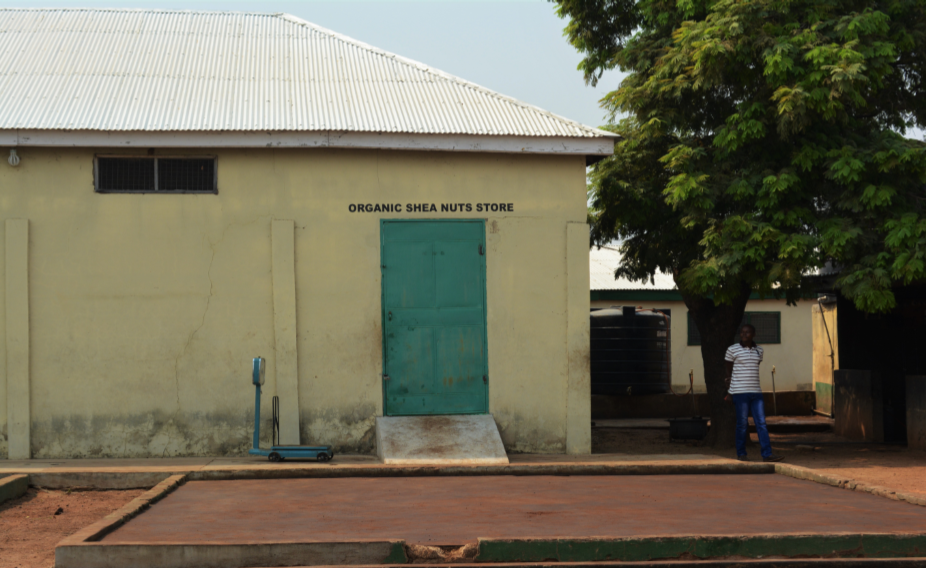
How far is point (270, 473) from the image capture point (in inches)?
317

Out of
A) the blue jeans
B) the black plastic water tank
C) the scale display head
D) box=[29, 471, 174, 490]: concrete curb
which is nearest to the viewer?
box=[29, 471, 174, 490]: concrete curb

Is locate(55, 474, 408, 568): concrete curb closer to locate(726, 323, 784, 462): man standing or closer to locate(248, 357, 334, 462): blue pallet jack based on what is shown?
locate(248, 357, 334, 462): blue pallet jack

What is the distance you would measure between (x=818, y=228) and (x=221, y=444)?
8.12m

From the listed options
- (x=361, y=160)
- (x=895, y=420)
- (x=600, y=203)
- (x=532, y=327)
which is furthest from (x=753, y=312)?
(x=361, y=160)

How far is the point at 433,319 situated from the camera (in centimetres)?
1088

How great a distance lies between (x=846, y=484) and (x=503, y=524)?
3.42 metres

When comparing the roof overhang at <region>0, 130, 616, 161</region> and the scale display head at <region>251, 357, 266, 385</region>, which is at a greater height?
the roof overhang at <region>0, 130, 616, 161</region>

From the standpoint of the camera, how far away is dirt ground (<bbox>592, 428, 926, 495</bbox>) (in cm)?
1061

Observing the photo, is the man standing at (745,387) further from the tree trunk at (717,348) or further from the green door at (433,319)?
the green door at (433,319)

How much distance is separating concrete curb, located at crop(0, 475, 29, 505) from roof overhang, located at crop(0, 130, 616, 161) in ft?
13.5

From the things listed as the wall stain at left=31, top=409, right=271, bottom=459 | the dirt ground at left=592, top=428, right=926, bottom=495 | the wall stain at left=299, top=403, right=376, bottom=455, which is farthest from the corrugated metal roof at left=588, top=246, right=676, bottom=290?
the wall stain at left=31, top=409, right=271, bottom=459

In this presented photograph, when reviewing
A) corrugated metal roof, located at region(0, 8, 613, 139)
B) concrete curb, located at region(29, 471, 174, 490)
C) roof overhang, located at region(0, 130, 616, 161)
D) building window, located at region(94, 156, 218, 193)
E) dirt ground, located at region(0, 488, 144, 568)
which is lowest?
dirt ground, located at region(0, 488, 144, 568)

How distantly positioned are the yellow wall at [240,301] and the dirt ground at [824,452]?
3.64 metres

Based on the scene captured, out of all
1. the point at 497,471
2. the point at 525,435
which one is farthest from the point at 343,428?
the point at 497,471
